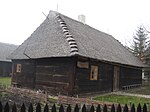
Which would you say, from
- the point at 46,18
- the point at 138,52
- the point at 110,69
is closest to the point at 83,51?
the point at 110,69

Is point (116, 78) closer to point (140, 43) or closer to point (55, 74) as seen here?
point (55, 74)

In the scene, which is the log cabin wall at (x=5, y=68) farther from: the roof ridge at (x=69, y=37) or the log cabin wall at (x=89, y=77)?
the log cabin wall at (x=89, y=77)

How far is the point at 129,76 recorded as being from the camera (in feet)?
Answer: 79.2

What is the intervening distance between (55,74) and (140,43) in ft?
84.8

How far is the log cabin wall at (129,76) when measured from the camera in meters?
22.0

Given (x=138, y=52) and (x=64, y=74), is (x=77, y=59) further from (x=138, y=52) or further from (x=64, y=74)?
(x=138, y=52)

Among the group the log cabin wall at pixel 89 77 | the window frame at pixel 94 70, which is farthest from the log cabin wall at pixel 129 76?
the window frame at pixel 94 70

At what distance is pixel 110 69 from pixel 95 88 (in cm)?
324

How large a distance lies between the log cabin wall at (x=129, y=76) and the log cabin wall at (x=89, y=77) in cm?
324

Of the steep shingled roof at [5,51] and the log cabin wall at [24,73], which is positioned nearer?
the log cabin wall at [24,73]

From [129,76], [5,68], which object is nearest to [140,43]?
[129,76]

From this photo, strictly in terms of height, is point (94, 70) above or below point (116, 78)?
above

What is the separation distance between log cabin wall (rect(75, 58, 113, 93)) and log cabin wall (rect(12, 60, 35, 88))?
463cm

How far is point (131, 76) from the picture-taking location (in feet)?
81.5
